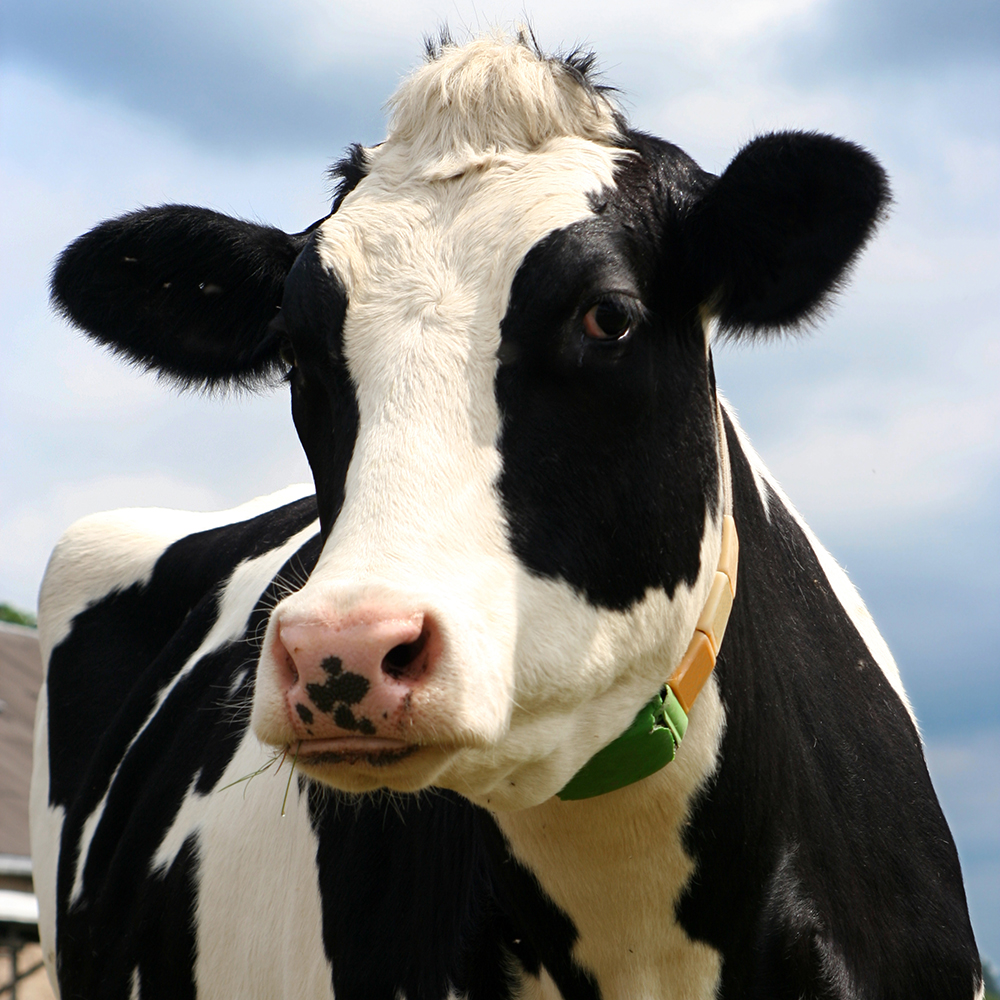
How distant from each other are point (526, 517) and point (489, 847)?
991mm

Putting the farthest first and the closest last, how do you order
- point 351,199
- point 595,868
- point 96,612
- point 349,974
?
point 96,612 → point 349,974 → point 351,199 → point 595,868

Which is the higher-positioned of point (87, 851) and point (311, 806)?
point (311, 806)

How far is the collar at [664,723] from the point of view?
2676mm

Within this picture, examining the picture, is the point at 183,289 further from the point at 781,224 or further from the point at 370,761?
the point at 370,761

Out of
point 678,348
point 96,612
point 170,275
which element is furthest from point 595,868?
point 96,612

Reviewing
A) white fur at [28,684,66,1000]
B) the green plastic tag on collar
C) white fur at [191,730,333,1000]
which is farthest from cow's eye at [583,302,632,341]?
white fur at [28,684,66,1000]

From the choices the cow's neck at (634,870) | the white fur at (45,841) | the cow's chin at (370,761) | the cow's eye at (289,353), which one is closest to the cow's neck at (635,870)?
the cow's neck at (634,870)

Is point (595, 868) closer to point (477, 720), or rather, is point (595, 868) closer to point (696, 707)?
point (696, 707)

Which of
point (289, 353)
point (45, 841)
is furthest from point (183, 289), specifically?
point (45, 841)

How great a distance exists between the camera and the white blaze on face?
2182 mm

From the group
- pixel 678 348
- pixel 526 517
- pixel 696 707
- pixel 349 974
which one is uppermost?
pixel 678 348

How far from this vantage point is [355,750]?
217 centimetres

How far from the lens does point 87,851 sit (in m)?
5.60

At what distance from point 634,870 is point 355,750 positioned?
36.8 inches
